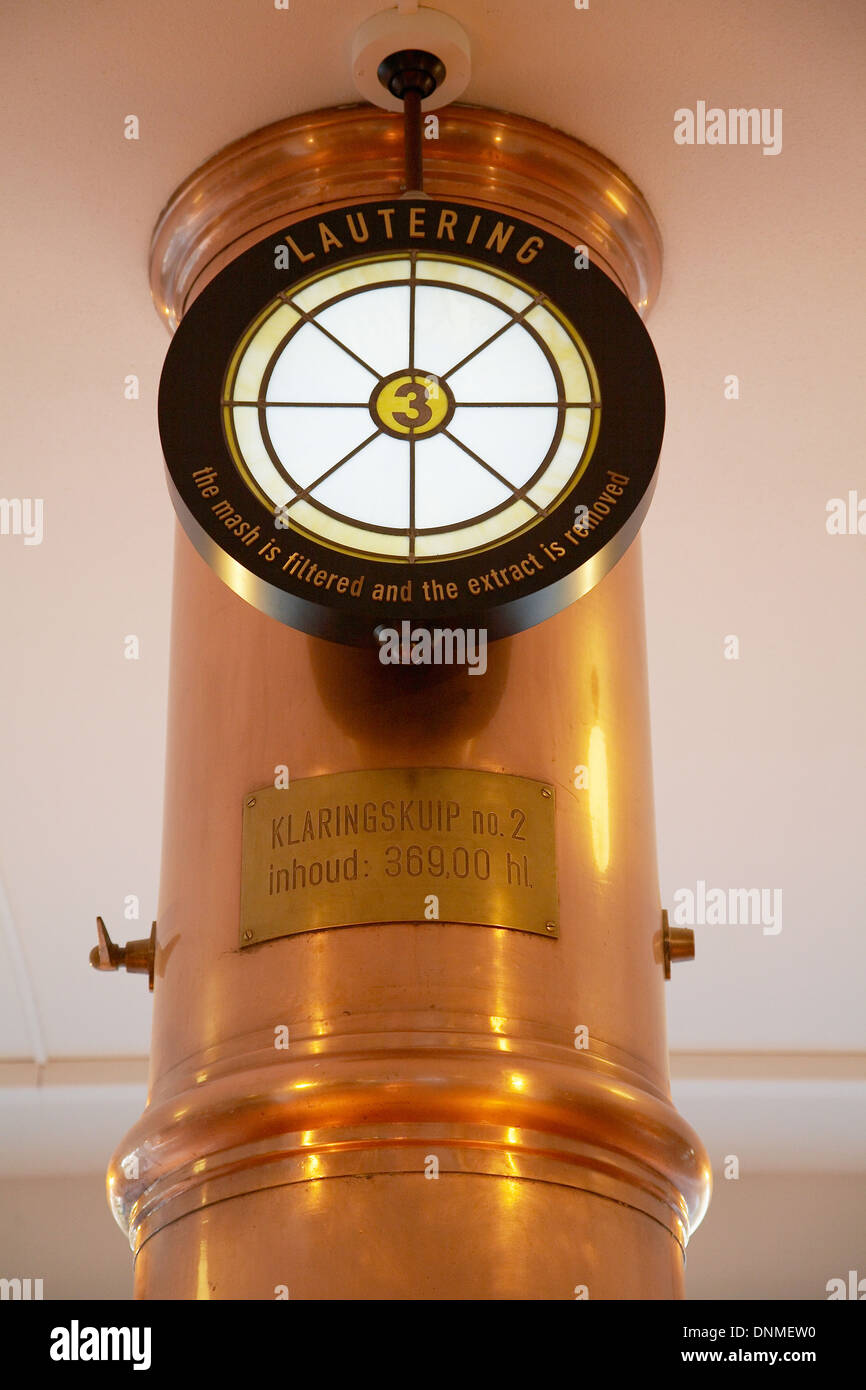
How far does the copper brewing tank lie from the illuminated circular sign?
0.73 feet

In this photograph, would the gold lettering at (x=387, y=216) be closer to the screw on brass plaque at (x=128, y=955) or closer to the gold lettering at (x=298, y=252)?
the gold lettering at (x=298, y=252)

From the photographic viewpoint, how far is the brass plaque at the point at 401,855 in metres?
2.27

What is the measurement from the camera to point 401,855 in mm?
2285

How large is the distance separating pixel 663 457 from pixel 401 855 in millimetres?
1709

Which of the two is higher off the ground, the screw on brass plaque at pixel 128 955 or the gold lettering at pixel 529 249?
the gold lettering at pixel 529 249

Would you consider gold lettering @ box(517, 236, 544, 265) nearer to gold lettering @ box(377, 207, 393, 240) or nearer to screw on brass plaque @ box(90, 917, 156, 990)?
gold lettering @ box(377, 207, 393, 240)

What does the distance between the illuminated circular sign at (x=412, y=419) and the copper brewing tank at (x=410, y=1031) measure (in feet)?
0.73

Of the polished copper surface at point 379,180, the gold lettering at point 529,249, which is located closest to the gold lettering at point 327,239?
the gold lettering at point 529,249

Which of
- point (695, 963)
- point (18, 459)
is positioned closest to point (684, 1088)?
point (695, 963)

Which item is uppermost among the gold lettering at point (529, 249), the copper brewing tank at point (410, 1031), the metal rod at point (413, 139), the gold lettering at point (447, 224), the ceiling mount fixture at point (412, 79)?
the ceiling mount fixture at point (412, 79)

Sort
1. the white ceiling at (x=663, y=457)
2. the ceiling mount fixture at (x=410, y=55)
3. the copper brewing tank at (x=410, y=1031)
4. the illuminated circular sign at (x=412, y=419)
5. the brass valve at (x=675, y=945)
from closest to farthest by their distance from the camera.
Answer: the copper brewing tank at (x=410, y=1031) < the illuminated circular sign at (x=412, y=419) < the brass valve at (x=675, y=945) < the ceiling mount fixture at (x=410, y=55) < the white ceiling at (x=663, y=457)

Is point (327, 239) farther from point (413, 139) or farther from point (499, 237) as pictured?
point (413, 139)

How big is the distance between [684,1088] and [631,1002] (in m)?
3.69

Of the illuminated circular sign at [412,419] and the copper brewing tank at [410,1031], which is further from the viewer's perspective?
the illuminated circular sign at [412,419]
